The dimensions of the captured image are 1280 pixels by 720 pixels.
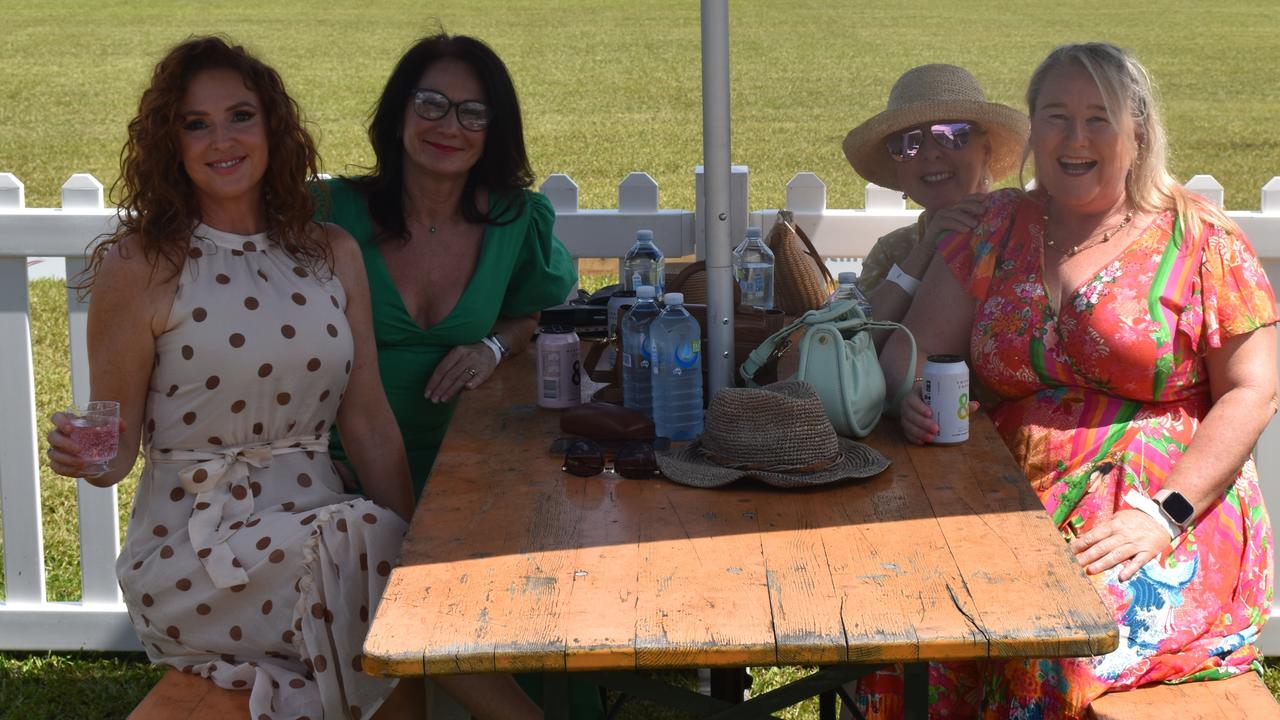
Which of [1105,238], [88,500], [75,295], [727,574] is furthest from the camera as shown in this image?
[88,500]

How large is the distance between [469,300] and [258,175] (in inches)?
26.8

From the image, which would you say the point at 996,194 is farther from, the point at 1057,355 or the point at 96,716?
the point at 96,716

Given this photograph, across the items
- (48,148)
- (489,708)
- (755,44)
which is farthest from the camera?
(755,44)

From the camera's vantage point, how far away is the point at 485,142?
142 inches

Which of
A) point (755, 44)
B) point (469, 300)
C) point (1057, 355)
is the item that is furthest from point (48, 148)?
point (1057, 355)

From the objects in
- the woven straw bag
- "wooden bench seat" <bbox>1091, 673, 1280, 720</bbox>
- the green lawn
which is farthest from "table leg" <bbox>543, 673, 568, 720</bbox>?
the green lawn

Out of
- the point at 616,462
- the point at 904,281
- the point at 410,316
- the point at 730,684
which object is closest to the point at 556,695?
the point at 616,462

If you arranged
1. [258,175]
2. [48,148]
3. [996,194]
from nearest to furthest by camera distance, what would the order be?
[258,175] → [996,194] → [48,148]

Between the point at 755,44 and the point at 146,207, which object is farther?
the point at 755,44

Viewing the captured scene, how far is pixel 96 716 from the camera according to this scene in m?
3.94

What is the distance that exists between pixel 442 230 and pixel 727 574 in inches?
68.5

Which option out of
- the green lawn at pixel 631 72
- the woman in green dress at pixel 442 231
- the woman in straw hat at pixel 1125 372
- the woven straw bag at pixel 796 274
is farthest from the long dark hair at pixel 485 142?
the green lawn at pixel 631 72

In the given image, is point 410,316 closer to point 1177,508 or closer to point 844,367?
point 844,367

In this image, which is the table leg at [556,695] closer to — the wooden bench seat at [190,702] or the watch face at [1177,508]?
the wooden bench seat at [190,702]
